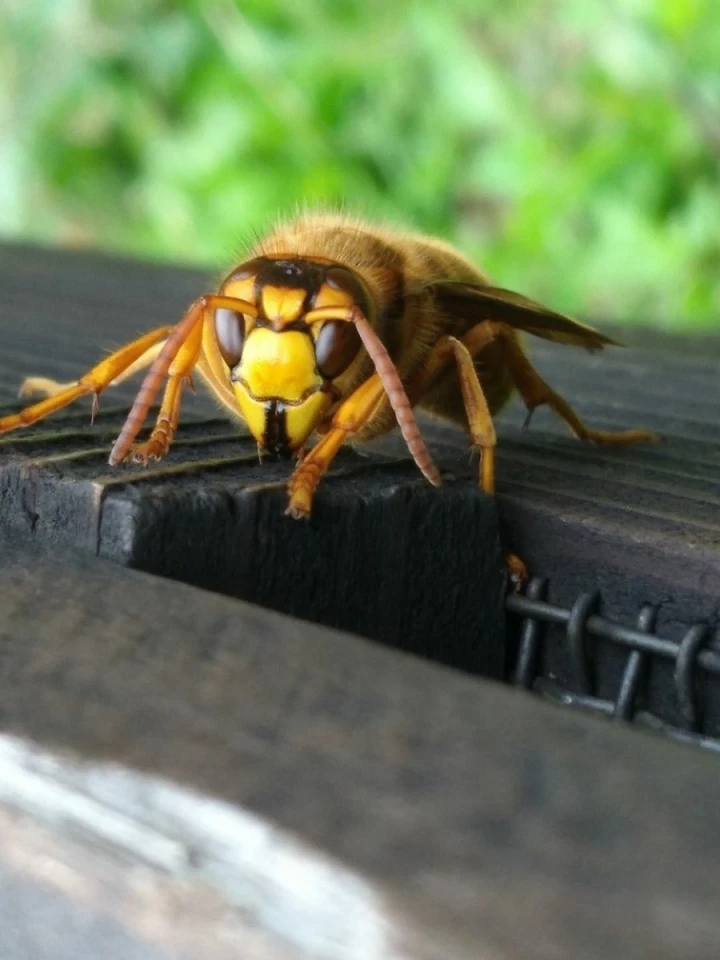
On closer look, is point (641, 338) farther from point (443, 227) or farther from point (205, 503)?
point (443, 227)

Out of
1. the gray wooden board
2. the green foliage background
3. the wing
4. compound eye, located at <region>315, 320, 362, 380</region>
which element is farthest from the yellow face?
the green foliage background

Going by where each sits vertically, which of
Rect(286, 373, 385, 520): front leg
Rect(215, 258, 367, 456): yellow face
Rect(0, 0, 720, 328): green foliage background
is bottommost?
Rect(286, 373, 385, 520): front leg

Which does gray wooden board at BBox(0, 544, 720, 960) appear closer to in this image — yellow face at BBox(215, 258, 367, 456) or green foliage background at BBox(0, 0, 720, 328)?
yellow face at BBox(215, 258, 367, 456)

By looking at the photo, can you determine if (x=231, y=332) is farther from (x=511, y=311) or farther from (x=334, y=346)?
(x=511, y=311)

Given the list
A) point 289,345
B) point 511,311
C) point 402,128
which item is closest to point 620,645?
point 289,345

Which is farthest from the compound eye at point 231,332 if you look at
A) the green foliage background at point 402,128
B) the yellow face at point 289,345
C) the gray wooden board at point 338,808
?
the green foliage background at point 402,128

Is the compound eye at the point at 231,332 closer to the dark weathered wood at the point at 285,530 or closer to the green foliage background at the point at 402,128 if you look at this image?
the dark weathered wood at the point at 285,530
